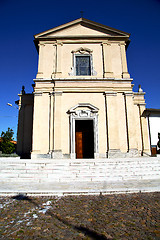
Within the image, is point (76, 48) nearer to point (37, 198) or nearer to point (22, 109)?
point (22, 109)

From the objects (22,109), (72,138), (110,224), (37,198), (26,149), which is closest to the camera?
(110,224)

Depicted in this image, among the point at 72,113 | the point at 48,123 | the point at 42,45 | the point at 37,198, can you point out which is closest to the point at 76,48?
the point at 42,45

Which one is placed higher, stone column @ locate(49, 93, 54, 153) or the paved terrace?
stone column @ locate(49, 93, 54, 153)

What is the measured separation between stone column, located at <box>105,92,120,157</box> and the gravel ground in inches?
265

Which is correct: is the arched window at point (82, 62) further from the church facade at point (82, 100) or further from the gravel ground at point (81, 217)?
the gravel ground at point (81, 217)

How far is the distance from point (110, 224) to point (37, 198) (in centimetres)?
267

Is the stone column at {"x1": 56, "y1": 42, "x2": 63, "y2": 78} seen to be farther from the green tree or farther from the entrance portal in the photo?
the green tree

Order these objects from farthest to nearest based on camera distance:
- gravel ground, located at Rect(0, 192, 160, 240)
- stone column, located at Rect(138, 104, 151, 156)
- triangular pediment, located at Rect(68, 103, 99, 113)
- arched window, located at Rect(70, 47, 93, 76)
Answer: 1. arched window, located at Rect(70, 47, 93, 76)
2. stone column, located at Rect(138, 104, 151, 156)
3. triangular pediment, located at Rect(68, 103, 99, 113)
4. gravel ground, located at Rect(0, 192, 160, 240)

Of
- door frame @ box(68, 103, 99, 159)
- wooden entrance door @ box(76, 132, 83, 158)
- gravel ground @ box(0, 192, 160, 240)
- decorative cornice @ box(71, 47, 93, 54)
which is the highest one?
decorative cornice @ box(71, 47, 93, 54)

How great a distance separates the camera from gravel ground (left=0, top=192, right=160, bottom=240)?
9.20ft

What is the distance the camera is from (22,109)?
1446cm

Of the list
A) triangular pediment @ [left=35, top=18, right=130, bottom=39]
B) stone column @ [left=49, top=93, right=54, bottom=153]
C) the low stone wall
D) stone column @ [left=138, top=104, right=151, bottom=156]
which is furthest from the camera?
triangular pediment @ [left=35, top=18, right=130, bottom=39]

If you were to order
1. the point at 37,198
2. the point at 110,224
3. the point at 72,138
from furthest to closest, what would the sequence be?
the point at 72,138 → the point at 37,198 → the point at 110,224

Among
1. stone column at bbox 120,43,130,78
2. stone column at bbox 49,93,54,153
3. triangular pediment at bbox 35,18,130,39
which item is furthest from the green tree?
stone column at bbox 120,43,130,78
